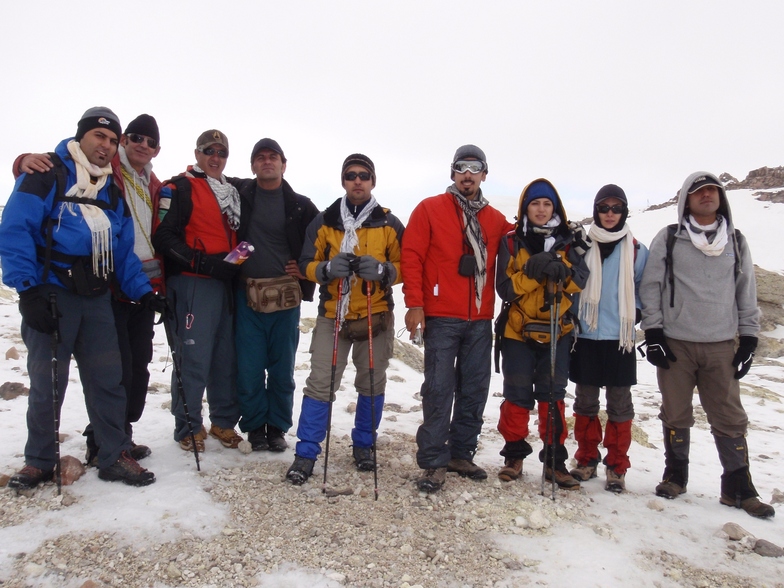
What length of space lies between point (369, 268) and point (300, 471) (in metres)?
1.75

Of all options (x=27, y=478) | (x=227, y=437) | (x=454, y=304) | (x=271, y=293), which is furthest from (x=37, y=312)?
(x=454, y=304)

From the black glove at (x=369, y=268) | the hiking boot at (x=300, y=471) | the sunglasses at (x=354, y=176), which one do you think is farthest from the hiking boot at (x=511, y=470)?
the sunglasses at (x=354, y=176)

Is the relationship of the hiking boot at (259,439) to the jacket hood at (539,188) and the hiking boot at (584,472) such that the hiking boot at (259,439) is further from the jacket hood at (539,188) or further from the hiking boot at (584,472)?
the jacket hood at (539,188)

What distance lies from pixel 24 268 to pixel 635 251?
483 centimetres

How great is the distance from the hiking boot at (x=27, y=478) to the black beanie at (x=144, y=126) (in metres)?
2.82

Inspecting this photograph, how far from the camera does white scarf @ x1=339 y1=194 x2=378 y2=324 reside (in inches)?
182

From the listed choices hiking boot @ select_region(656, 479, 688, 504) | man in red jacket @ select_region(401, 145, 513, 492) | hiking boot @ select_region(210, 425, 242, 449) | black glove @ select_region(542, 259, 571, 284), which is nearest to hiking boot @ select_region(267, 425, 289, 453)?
hiking boot @ select_region(210, 425, 242, 449)

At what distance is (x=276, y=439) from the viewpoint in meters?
5.17

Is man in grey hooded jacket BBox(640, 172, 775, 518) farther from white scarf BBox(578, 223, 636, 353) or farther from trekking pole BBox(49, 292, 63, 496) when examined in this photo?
trekking pole BBox(49, 292, 63, 496)

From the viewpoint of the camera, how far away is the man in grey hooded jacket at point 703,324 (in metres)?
4.52

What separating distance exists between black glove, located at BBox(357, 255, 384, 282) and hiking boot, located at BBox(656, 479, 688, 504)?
3025 mm

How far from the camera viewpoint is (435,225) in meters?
4.70

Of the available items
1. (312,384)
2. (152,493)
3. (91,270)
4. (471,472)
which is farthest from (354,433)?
(91,270)

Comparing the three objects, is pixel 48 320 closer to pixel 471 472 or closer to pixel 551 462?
pixel 471 472
